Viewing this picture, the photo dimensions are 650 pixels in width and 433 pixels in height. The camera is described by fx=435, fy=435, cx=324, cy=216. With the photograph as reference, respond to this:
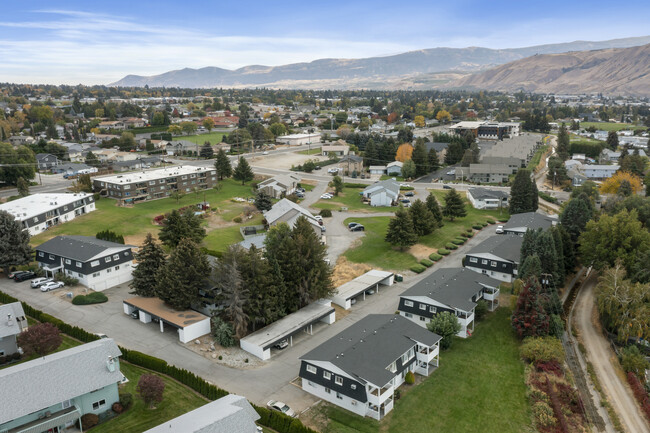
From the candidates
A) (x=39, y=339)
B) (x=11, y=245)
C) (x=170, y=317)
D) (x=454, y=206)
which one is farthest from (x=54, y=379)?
(x=454, y=206)

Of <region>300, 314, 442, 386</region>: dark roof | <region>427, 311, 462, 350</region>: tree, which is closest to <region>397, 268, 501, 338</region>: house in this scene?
<region>427, 311, 462, 350</region>: tree

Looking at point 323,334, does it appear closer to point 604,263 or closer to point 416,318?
point 416,318

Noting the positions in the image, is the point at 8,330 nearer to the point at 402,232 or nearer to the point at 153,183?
the point at 402,232

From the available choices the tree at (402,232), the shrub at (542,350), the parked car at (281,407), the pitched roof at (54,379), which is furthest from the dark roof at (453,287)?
the pitched roof at (54,379)

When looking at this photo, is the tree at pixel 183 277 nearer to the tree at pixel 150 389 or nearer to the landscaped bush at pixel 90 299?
the landscaped bush at pixel 90 299

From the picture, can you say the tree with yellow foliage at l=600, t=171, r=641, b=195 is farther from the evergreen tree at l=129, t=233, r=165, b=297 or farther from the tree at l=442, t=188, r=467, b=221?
the evergreen tree at l=129, t=233, r=165, b=297

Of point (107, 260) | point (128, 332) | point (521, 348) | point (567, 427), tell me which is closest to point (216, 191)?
point (107, 260)
